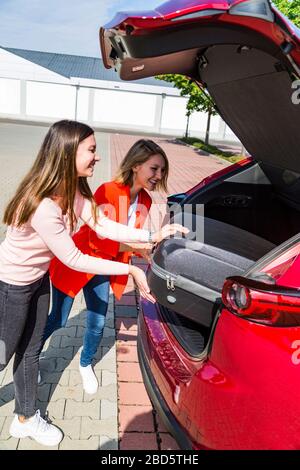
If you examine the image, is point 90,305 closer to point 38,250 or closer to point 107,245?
point 107,245

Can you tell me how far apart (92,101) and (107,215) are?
105 ft

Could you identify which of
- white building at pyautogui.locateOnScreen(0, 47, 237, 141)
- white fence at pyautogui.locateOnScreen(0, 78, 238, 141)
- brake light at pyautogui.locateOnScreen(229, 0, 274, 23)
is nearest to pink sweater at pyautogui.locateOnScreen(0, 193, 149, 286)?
brake light at pyautogui.locateOnScreen(229, 0, 274, 23)

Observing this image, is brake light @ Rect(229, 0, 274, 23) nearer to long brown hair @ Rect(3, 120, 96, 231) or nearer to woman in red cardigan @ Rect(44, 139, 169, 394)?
long brown hair @ Rect(3, 120, 96, 231)

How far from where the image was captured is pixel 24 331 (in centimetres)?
217

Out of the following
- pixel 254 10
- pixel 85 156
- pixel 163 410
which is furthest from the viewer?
pixel 85 156

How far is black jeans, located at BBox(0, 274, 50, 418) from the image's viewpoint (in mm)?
2002

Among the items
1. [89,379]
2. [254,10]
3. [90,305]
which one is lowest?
[89,379]

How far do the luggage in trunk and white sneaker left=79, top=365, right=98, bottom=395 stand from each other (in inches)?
41.1

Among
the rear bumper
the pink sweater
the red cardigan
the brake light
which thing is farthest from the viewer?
the red cardigan

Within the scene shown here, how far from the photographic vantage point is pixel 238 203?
312cm

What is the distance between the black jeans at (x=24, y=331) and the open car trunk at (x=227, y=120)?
596mm

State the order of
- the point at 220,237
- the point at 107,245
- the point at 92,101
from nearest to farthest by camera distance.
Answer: the point at 107,245 → the point at 220,237 → the point at 92,101

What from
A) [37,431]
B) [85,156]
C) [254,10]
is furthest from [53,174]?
[37,431]

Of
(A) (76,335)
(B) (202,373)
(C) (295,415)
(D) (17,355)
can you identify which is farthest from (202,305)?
(A) (76,335)
